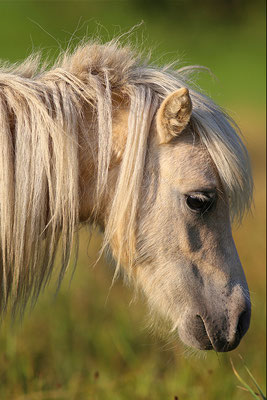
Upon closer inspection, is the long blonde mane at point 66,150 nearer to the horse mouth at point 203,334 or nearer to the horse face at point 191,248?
the horse face at point 191,248

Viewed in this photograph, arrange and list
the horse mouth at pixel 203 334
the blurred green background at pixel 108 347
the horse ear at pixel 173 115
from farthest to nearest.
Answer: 1. the blurred green background at pixel 108 347
2. the horse mouth at pixel 203 334
3. the horse ear at pixel 173 115

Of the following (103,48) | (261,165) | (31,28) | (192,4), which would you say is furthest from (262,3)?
(103,48)

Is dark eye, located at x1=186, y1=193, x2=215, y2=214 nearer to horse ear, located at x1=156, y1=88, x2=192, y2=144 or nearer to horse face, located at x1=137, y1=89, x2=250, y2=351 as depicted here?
horse face, located at x1=137, y1=89, x2=250, y2=351

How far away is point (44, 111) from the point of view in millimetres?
2490

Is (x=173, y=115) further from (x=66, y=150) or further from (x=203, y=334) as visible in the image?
(x=203, y=334)

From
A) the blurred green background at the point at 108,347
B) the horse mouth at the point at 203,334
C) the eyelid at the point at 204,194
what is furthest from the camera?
the blurred green background at the point at 108,347

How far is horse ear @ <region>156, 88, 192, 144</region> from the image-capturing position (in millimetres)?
2446

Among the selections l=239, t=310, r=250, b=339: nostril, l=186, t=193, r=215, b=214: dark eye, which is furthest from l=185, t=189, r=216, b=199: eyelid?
l=239, t=310, r=250, b=339: nostril

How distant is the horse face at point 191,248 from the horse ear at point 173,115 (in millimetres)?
28

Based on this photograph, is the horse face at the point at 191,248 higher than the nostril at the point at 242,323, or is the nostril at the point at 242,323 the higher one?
the horse face at the point at 191,248

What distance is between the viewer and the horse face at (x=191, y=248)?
8.45 ft

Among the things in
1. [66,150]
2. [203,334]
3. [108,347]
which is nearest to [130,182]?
[66,150]

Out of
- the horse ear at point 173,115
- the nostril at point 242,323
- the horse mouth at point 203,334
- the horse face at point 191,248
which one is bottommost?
the horse mouth at point 203,334

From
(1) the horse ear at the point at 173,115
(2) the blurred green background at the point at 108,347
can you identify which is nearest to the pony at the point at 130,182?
(1) the horse ear at the point at 173,115
